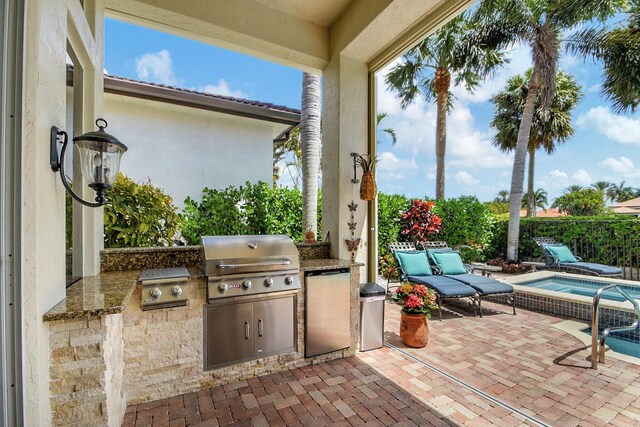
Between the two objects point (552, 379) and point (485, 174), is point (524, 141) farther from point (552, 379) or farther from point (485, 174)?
point (485, 174)

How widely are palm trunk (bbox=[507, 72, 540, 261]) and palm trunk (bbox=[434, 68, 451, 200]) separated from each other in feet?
6.81

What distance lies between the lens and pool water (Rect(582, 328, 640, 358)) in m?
3.23

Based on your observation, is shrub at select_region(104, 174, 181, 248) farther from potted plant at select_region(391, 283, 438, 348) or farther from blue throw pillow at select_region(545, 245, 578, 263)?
blue throw pillow at select_region(545, 245, 578, 263)

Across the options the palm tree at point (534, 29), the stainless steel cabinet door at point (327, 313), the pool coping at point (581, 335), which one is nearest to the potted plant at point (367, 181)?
the stainless steel cabinet door at point (327, 313)

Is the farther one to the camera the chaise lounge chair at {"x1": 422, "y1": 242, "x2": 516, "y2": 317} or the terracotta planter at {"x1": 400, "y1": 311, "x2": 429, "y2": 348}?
the chaise lounge chair at {"x1": 422, "y1": 242, "x2": 516, "y2": 317}

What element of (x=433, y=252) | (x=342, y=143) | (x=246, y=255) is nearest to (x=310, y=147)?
(x=342, y=143)

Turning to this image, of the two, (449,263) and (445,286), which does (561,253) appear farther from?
(445,286)

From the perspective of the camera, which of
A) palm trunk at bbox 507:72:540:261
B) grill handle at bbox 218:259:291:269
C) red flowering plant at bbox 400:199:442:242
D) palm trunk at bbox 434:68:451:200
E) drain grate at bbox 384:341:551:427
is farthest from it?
palm trunk at bbox 434:68:451:200

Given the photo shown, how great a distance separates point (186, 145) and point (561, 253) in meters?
9.42

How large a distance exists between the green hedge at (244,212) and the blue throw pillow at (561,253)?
6.52 m

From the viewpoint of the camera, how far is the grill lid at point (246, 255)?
250cm

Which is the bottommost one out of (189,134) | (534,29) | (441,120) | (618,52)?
(189,134)

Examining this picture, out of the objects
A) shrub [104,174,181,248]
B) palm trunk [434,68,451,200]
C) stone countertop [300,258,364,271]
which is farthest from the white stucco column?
palm trunk [434,68,451,200]

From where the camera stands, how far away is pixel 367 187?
11.6ft
